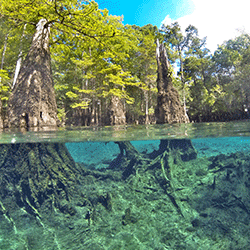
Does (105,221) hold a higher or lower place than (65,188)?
lower

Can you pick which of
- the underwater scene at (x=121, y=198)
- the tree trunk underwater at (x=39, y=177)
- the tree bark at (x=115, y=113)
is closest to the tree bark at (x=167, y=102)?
the underwater scene at (x=121, y=198)

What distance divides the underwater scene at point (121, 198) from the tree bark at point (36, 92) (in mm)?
1049

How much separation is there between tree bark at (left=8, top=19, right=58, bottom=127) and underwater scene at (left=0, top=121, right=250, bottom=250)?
1049mm

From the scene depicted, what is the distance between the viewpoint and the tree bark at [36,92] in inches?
317

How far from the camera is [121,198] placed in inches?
300

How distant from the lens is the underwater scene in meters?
6.14

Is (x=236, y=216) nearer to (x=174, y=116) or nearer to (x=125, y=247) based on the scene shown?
(x=125, y=247)

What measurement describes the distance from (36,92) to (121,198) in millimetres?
5641

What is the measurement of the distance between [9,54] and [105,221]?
17.7m

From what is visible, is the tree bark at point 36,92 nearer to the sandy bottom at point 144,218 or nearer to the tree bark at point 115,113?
the sandy bottom at point 144,218

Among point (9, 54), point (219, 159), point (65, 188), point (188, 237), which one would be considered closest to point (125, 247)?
point (188, 237)

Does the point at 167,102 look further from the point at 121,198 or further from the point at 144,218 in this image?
the point at 144,218

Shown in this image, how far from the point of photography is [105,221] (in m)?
6.55

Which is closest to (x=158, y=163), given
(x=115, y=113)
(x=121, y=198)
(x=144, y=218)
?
(x=121, y=198)
